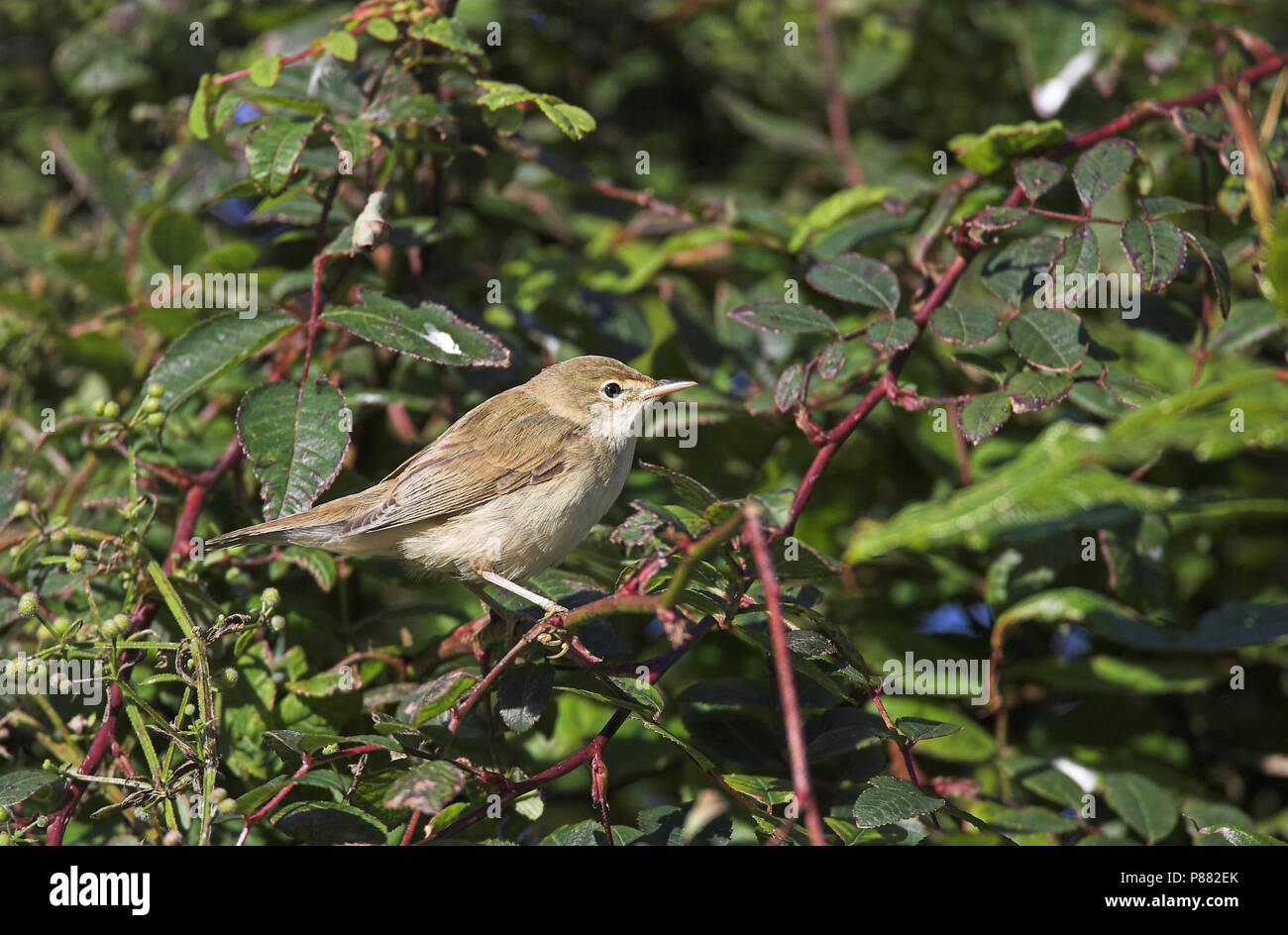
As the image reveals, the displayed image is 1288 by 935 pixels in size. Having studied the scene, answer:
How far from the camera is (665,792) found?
3029 mm

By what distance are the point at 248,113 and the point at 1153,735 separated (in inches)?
125

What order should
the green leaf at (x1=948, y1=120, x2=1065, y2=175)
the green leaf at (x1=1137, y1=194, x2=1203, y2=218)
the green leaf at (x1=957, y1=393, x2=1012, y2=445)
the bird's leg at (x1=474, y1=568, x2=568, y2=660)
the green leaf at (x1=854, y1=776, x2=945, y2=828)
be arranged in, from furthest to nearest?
the green leaf at (x1=948, y1=120, x2=1065, y2=175)
the green leaf at (x1=1137, y1=194, x2=1203, y2=218)
the green leaf at (x1=957, y1=393, x2=1012, y2=445)
the bird's leg at (x1=474, y1=568, x2=568, y2=660)
the green leaf at (x1=854, y1=776, x2=945, y2=828)

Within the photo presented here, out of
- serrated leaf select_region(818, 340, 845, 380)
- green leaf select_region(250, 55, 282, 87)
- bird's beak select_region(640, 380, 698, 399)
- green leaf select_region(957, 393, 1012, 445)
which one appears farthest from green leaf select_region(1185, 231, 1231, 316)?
green leaf select_region(250, 55, 282, 87)

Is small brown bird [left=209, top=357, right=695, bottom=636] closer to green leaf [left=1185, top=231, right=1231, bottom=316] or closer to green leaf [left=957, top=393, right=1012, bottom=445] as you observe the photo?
green leaf [left=957, top=393, right=1012, bottom=445]

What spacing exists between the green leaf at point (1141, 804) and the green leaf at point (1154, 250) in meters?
1.18

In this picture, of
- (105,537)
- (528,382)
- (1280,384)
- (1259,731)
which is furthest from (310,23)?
(1259,731)

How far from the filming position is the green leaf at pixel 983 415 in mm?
2242

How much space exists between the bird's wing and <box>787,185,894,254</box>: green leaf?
89 cm

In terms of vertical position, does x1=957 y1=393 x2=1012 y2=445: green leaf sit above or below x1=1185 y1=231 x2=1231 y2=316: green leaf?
below

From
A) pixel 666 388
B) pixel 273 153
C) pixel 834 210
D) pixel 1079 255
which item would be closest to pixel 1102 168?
pixel 1079 255

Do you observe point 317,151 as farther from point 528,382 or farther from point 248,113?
point 528,382

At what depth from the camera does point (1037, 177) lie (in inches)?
100

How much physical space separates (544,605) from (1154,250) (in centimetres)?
154

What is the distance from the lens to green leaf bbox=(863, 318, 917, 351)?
93.7 inches
